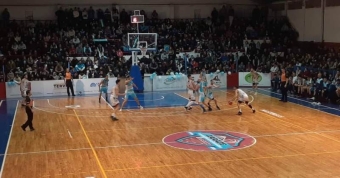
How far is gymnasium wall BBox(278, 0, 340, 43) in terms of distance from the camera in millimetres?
32062

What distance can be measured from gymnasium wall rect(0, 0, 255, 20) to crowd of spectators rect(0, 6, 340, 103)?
862mm

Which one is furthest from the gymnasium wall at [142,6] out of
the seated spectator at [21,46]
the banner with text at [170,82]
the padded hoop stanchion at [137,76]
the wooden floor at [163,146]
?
Answer: the wooden floor at [163,146]

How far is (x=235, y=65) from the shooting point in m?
32.4

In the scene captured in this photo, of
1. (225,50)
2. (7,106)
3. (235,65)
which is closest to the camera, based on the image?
(7,106)

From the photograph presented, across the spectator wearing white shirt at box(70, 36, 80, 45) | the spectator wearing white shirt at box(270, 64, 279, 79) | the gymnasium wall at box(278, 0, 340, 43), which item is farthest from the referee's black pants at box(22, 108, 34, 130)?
the gymnasium wall at box(278, 0, 340, 43)

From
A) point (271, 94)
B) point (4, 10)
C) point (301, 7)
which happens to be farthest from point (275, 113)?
point (4, 10)

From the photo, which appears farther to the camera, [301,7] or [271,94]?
[301,7]

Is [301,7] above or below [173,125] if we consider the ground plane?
above

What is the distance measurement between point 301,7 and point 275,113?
18.8m

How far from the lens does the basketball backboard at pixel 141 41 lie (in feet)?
94.4

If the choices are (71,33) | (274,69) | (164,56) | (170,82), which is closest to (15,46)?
(71,33)

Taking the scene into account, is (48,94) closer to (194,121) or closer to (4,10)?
(4,10)

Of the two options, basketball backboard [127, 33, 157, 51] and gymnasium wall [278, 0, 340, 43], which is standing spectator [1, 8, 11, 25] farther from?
gymnasium wall [278, 0, 340, 43]

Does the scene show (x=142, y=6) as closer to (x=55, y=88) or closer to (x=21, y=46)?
(x=21, y=46)
